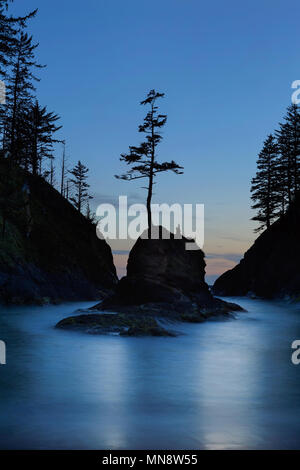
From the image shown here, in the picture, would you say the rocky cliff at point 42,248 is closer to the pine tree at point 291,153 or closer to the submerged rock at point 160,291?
the submerged rock at point 160,291

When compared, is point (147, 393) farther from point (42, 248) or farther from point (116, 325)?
point (42, 248)

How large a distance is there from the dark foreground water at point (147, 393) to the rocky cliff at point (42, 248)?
13827 millimetres

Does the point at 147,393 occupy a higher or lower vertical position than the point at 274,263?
lower

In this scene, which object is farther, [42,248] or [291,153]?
[291,153]

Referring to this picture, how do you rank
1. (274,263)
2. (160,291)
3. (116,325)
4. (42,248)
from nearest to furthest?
(116,325)
(160,291)
(42,248)
(274,263)

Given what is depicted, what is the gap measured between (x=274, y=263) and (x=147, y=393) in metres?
43.9

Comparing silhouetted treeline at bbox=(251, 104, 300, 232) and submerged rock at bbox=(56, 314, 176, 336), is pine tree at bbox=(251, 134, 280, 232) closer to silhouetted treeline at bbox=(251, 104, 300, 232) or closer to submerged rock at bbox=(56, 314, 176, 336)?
silhouetted treeline at bbox=(251, 104, 300, 232)

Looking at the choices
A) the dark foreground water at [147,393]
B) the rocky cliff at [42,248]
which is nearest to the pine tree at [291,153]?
the rocky cliff at [42,248]

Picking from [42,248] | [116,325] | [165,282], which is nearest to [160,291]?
[165,282]

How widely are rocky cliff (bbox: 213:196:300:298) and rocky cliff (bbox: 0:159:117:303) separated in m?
17.6

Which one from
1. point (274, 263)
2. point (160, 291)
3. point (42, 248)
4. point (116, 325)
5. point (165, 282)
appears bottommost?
point (116, 325)

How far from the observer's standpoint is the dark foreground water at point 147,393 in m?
6.22

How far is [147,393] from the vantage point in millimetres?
9180
